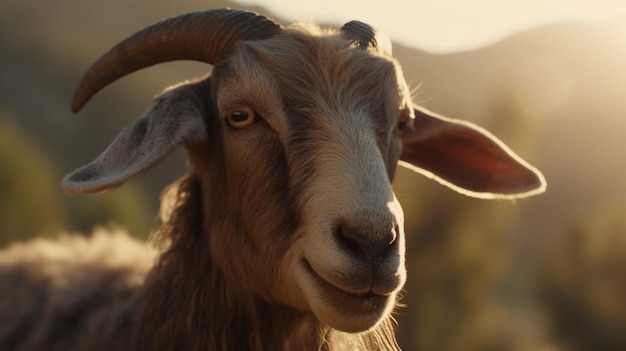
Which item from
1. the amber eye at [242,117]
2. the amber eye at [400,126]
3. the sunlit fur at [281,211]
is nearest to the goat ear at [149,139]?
the sunlit fur at [281,211]

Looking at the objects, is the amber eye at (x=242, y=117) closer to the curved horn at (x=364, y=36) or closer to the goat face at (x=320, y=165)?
the goat face at (x=320, y=165)

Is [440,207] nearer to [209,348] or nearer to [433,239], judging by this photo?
[433,239]

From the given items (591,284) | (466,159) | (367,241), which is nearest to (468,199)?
(591,284)

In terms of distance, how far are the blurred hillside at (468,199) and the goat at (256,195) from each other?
193 cm

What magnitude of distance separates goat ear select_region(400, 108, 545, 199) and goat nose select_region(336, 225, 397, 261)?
195cm

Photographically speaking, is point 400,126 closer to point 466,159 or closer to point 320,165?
point 320,165

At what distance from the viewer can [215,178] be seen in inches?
176

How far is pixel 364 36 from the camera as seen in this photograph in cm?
466

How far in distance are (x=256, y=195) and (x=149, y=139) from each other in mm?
621

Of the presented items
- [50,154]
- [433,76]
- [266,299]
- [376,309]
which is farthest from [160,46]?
[433,76]

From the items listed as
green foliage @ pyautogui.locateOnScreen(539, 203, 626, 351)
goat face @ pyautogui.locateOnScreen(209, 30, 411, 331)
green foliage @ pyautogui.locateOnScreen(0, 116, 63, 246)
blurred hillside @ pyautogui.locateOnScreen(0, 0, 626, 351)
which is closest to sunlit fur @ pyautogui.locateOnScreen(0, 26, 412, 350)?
goat face @ pyautogui.locateOnScreen(209, 30, 411, 331)

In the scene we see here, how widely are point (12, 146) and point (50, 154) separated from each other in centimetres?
4604

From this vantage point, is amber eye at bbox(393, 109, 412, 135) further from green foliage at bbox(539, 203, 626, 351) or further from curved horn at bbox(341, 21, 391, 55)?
green foliage at bbox(539, 203, 626, 351)

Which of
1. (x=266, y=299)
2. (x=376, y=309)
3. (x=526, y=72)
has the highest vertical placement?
(x=376, y=309)
